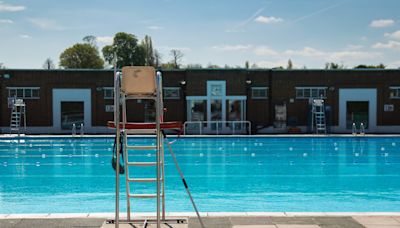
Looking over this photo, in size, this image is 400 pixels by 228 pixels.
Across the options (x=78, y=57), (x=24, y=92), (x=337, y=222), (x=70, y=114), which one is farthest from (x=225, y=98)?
(x=78, y=57)

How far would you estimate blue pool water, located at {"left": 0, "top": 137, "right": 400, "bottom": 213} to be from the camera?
9.53 metres

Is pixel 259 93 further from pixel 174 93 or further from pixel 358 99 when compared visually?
pixel 358 99

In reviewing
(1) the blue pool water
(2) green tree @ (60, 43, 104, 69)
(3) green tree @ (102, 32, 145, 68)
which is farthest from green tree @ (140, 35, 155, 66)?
(1) the blue pool water

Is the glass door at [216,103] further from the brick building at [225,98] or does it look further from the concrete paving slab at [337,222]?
the concrete paving slab at [337,222]

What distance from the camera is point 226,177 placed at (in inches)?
509

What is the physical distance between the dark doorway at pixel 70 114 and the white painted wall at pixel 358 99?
1657 cm

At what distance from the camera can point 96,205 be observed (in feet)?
30.9

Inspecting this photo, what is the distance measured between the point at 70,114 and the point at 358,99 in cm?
1856

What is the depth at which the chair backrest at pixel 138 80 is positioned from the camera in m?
5.31

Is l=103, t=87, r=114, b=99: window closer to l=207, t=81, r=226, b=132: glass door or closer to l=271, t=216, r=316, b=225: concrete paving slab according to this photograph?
l=207, t=81, r=226, b=132: glass door

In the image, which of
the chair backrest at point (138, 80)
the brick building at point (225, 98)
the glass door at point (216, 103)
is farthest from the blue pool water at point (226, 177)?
the brick building at point (225, 98)

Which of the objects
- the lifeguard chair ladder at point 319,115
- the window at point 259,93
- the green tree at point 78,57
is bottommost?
the lifeguard chair ladder at point 319,115

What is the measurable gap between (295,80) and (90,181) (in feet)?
63.3

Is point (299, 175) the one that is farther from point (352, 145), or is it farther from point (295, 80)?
point (295, 80)
